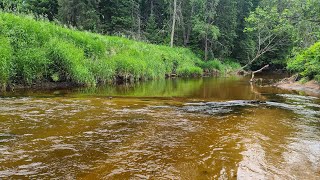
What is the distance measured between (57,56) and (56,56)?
1.6 inches

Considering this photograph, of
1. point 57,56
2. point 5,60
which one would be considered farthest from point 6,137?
point 57,56

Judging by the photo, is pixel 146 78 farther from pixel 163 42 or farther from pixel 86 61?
pixel 163 42

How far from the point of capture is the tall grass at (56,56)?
29.2ft

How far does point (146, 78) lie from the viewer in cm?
1658

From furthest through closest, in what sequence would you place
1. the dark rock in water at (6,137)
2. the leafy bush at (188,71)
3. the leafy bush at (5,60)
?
the leafy bush at (188,71) < the leafy bush at (5,60) < the dark rock in water at (6,137)

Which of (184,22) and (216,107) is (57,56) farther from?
(184,22)

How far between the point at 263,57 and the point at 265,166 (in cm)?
3676

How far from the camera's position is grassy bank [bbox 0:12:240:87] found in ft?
29.2

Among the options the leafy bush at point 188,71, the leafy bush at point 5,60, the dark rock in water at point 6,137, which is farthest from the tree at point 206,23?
the dark rock in water at point 6,137

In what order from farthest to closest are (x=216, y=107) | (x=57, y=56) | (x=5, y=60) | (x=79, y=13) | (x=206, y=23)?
(x=206, y=23)
(x=79, y=13)
(x=57, y=56)
(x=5, y=60)
(x=216, y=107)

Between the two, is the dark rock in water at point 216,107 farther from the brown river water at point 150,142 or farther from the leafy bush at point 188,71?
the leafy bush at point 188,71

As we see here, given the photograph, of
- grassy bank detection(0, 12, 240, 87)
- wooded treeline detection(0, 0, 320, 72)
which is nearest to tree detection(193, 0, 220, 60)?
wooded treeline detection(0, 0, 320, 72)

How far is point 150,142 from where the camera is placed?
4.08m

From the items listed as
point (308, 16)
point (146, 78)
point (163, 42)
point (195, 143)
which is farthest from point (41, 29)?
point (163, 42)
